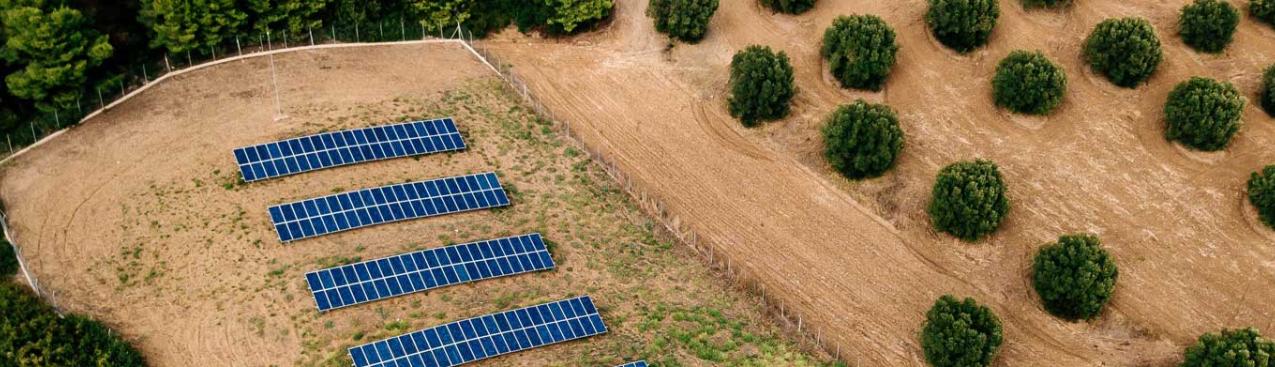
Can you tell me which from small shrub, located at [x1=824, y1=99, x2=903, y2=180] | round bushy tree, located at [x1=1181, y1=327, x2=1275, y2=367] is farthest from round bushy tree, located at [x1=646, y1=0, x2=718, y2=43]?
round bushy tree, located at [x1=1181, y1=327, x2=1275, y2=367]

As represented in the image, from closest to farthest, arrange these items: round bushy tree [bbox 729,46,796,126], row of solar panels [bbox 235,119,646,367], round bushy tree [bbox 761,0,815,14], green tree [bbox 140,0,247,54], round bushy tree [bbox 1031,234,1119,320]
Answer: row of solar panels [bbox 235,119,646,367]
round bushy tree [bbox 1031,234,1119,320]
green tree [bbox 140,0,247,54]
round bushy tree [bbox 729,46,796,126]
round bushy tree [bbox 761,0,815,14]

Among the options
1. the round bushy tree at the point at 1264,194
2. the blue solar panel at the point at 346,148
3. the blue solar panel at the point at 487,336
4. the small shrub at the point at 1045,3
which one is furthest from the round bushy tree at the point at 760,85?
the round bushy tree at the point at 1264,194

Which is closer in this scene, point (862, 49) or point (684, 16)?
point (862, 49)

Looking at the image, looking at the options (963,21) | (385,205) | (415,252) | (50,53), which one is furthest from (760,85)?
(50,53)

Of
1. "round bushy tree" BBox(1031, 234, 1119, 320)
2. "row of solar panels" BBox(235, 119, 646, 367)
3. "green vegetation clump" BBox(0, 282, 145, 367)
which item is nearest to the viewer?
"green vegetation clump" BBox(0, 282, 145, 367)

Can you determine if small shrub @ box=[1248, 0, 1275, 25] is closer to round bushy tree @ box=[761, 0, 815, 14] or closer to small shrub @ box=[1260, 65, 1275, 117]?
small shrub @ box=[1260, 65, 1275, 117]

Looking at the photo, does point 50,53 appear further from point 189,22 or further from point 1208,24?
point 1208,24

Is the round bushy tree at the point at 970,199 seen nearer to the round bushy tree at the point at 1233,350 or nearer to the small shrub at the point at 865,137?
the small shrub at the point at 865,137
